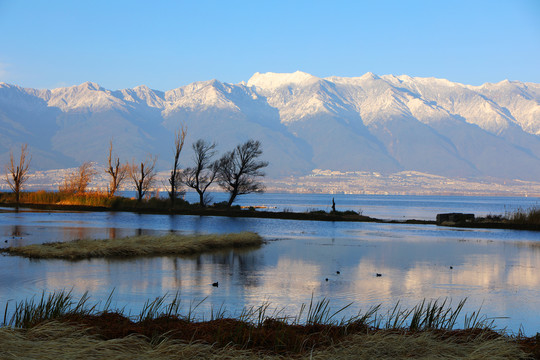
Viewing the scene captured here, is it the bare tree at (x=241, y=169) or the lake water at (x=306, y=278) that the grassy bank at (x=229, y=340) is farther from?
the bare tree at (x=241, y=169)

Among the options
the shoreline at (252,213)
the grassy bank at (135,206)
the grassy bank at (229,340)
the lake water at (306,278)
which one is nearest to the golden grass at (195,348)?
the grassy bank at (229,340)

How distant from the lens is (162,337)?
7.43m

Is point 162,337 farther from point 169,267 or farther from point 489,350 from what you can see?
point 169,267

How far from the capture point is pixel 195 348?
6824 millimetres

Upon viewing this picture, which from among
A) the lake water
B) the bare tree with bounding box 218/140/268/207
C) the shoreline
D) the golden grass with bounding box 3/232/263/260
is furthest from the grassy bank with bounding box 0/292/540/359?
the bare tree with bounding box 218/140/268/207

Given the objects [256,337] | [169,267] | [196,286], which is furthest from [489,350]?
[169,267]

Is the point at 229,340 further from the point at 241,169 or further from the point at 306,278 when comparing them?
the point at 241,169

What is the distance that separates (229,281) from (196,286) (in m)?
1.13

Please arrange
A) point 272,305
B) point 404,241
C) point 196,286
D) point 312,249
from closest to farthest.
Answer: point 272,305, point 196,286, point 312,249, point 404,241

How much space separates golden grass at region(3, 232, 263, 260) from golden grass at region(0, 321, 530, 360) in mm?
10991

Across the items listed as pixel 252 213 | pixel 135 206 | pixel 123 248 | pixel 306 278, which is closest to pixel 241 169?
pixel 252 213

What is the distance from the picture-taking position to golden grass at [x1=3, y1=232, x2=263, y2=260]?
18.0m

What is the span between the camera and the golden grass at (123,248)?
17998 millimetres

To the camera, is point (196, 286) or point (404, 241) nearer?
point (196, 286)
